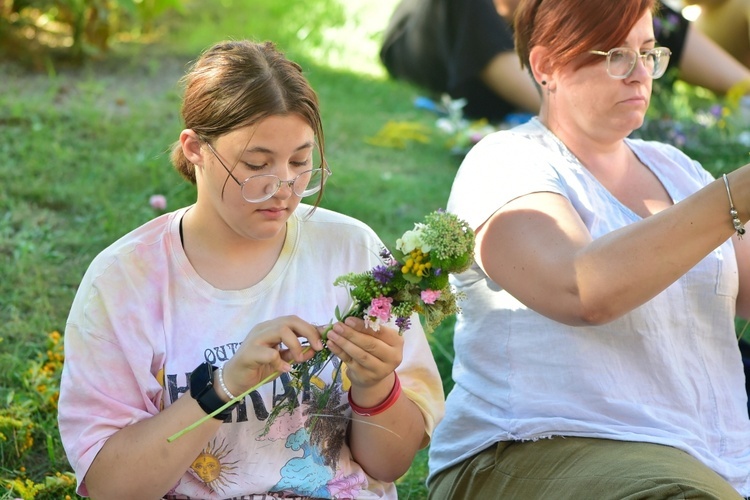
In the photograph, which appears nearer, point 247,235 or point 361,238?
point 247,235

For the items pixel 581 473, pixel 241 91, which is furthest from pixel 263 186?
pixel 581 473

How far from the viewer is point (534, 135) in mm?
2875

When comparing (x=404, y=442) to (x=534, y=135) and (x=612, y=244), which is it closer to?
(x=612, y=244)

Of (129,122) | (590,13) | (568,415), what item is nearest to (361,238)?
(568,415)

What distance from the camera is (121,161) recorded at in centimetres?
491

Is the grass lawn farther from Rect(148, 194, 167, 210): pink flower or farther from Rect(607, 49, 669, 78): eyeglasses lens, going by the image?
Rect(607, 49, 669, 78): eyeglasses lens

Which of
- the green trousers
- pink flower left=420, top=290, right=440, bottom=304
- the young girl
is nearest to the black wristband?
the young girl

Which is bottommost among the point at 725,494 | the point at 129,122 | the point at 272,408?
the point at 129,122

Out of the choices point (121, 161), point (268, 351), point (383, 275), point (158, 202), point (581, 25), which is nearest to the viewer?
point (268, 351)

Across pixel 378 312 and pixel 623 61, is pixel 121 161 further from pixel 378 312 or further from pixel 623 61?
pixel 378 312

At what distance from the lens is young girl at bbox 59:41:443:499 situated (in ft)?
7.36

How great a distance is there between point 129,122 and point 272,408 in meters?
3.27

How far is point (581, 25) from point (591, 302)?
84 centimetres

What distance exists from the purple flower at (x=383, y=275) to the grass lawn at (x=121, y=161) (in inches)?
32.2
